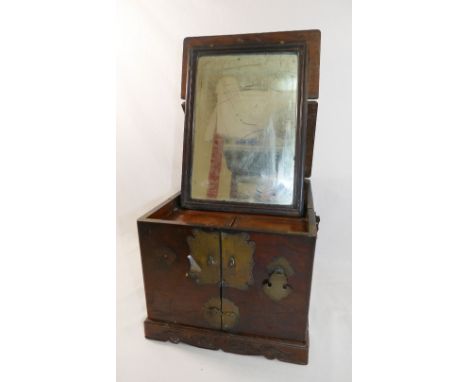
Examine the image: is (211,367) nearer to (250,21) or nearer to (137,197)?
(137,197)

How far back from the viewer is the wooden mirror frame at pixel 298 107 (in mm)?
1329

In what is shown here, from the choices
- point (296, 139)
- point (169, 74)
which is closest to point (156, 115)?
point (169, 74)

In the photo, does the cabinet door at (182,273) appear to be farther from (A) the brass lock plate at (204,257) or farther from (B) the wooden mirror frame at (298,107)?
(B) the wooden mirror frame at (298,107)

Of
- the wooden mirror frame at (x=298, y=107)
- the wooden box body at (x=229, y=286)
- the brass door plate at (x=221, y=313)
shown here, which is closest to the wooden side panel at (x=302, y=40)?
the wooden mirror frame at (x=298, y=107)

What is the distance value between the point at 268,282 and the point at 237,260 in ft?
0.39

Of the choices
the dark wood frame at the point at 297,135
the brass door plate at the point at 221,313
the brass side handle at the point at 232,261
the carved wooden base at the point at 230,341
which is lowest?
the carved wooden base at the point at 230,341

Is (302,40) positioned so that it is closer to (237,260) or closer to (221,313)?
(237,260)

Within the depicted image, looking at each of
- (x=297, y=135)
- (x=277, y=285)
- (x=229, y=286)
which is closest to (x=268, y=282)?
(x=277, y=285)

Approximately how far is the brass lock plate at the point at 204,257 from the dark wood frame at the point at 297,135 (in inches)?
12.8

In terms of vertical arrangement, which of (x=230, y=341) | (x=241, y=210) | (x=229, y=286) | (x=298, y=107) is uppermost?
(x=298, y=107)

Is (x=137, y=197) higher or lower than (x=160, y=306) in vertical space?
higher

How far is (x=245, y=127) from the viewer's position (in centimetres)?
138
